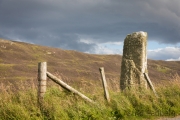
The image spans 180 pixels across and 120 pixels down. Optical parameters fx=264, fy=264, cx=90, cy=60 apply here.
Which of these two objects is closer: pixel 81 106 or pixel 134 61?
pixel 81 106

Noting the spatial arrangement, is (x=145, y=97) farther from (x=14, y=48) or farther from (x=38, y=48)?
(x=38, y=48)

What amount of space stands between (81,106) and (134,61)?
19.3ft

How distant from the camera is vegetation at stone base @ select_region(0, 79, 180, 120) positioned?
8109 millimetres

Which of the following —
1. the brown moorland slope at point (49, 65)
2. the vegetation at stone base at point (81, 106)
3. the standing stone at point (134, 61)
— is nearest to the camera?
the vegetation at stone base at point (81, 106)

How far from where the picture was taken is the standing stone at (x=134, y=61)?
13.3 m

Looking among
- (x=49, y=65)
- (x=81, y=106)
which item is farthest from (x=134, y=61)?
(x=49, y=65)

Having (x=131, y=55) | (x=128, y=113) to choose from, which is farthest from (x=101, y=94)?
(x=131, y=55)

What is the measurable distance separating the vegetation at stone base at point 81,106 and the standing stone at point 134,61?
1.70 meters

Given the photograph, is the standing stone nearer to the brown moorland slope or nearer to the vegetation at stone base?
the vegetation at stone base

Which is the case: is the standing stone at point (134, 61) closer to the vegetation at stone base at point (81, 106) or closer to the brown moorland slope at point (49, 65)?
the vegetation at stone base at point (81, 106)

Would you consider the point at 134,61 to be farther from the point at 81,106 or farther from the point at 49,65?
the point at 49,65

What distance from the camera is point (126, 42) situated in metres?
14.4

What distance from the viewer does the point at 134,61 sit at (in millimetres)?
13766

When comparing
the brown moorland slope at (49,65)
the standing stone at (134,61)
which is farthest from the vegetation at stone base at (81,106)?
the brown moorland slope at (49,65)
